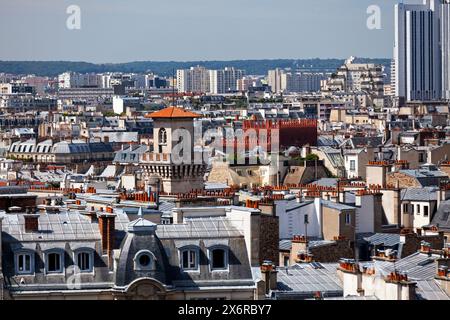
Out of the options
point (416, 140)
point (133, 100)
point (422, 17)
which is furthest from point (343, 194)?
point (422, 17)

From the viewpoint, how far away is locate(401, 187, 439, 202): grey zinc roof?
108 ft

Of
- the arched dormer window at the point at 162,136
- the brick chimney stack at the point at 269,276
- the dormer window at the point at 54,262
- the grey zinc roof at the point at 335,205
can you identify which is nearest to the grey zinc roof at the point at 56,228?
the dormer window at the point at 54,262

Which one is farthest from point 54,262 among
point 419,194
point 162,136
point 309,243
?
point 162,136

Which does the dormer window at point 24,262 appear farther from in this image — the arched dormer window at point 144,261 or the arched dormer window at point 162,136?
the arched dormer window at point 162,136

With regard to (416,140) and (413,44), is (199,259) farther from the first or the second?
(413,44)

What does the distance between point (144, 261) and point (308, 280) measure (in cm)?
239

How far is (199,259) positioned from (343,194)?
1136cm

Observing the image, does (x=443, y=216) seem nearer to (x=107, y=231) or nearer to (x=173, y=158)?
(x=173, y=158)

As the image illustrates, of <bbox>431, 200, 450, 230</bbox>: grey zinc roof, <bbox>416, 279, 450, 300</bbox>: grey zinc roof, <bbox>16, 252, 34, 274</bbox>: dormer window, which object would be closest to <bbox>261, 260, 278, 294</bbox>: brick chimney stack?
<bbox>416, 279, 450, 300</bbox>: grey zinc roof

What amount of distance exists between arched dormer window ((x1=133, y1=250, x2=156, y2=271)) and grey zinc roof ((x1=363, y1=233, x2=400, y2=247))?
825cm

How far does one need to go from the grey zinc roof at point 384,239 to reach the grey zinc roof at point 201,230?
6.55 m

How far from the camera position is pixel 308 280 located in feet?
66.0

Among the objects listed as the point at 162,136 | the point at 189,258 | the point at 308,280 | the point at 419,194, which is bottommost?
the point at 308,280

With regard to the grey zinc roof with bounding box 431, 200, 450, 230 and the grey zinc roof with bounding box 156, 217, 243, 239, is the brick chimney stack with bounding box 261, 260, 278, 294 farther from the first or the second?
the grey zinc roof with bounding box 431, 200, 450, 230
